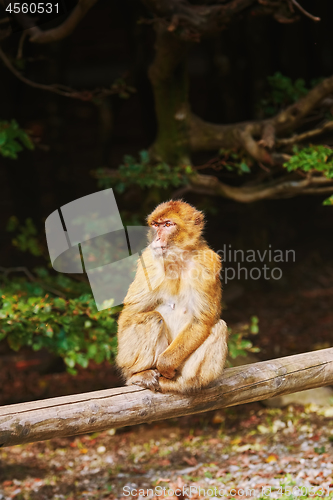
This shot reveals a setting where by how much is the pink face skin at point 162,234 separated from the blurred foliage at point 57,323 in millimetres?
1119

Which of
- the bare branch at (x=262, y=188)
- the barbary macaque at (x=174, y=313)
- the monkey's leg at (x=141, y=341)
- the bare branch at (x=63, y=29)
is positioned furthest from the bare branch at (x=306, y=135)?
the monkey's leg at (x=141, y=341)

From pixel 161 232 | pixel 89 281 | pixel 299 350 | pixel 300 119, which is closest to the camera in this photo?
pixel 161 232

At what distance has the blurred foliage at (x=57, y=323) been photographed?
390 cm

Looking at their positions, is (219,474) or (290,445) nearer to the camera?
(219,474)

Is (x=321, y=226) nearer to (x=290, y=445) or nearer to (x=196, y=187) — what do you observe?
(x=196, y=187)

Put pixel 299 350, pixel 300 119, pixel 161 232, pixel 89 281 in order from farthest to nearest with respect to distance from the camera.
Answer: pixel 299 350, pixel 300 119, pixel 89 281, pixel 161 232

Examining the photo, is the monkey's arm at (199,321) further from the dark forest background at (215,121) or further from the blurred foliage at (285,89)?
the dark forest background at (215,121)

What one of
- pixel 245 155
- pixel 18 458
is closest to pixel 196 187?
pixel 245 155

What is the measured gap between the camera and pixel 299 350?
6.98 metres

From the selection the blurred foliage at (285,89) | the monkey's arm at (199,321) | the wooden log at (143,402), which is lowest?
the wooden log at (143,402)

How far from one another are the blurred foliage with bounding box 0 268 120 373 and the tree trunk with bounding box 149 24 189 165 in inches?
77.6

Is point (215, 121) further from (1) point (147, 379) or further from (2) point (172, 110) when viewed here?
(1) point (147, 379)

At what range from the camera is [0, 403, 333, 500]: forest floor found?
13.7 ft

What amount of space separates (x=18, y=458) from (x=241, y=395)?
2.88m
